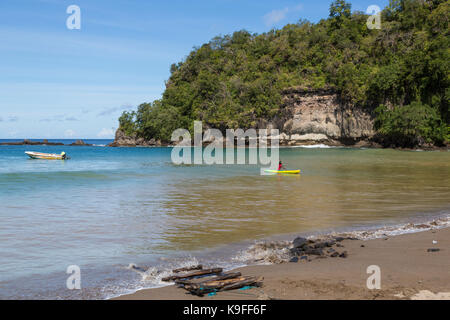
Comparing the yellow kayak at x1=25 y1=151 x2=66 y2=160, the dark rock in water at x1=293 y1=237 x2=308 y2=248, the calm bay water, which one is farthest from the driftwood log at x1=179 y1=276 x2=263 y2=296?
the yellow kayak at x1=25 y1=151 x2=66 y2=160

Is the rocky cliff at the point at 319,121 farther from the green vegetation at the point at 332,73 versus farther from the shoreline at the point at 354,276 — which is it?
the shoreline at the point at 354,276

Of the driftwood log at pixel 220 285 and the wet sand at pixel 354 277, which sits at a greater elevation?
the driftwood log at pixel 220 285

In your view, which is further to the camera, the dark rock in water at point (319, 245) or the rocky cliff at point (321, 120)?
the rocky cliff at point (321, 120)

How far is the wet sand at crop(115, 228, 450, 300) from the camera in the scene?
5.36 meters

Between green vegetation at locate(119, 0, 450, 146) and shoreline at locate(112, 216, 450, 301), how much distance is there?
190 ft

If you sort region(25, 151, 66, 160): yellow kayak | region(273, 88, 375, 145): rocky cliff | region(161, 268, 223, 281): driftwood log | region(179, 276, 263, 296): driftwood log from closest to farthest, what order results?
region(179, 276, 263, 296): driftwood log
region(161, 268, 223, 281): driftwood log
region(25, 151, 66, 160): yellow kayak
region(273, 88, 375, 145): rocky cliff

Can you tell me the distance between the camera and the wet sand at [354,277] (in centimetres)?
536

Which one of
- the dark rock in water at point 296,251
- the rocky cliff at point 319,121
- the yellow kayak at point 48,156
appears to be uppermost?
the rocky cliff at point 319,121

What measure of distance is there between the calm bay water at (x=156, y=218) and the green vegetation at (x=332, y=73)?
44103 mm

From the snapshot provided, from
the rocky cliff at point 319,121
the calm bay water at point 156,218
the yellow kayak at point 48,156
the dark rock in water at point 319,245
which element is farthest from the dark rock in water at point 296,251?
the rocky cliff at point 319,121

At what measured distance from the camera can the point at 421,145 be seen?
62.7m

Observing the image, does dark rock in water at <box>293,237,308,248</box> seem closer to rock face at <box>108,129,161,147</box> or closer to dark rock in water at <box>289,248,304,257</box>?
dark rock in water at <box>289,248,304,257</box>

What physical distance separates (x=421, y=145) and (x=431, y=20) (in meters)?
27.5

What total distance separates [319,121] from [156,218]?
68.7 m
